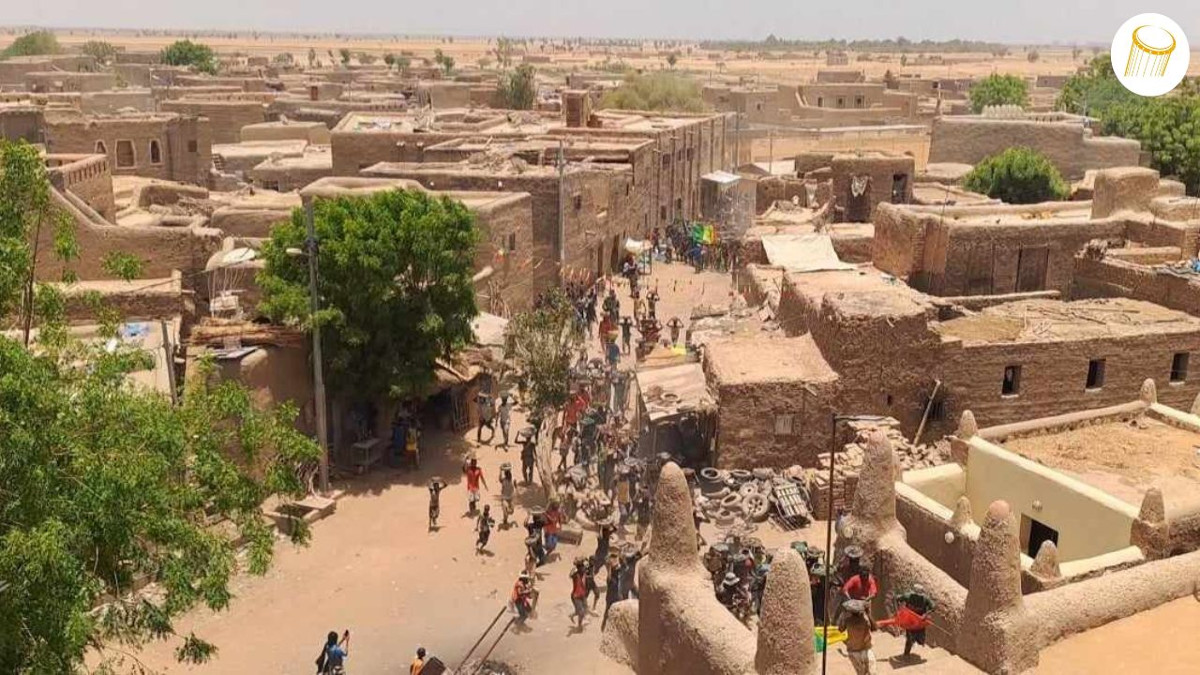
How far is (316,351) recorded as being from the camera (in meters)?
19.8

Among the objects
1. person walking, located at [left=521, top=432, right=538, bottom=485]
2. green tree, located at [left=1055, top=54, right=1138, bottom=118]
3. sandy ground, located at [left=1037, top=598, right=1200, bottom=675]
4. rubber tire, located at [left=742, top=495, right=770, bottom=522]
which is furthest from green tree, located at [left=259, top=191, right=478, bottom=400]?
green tree, located at [left=1055, top=54, right=1138, bottom=118]

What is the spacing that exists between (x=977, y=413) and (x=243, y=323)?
44.6ft

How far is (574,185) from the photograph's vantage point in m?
32.1

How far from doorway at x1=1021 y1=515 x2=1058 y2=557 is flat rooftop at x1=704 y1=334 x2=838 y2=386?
4.66 meters

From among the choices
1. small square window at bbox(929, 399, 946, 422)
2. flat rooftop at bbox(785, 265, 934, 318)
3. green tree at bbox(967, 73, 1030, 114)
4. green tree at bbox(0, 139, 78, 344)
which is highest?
green tree at bbox(0, 139, 78, 344)

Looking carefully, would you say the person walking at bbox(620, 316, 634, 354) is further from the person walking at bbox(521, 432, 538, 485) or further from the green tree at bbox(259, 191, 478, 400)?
the person walking at bbox(521, 432, 538, 485)

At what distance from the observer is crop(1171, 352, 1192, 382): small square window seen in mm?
21391

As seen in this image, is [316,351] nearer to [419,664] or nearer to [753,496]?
[419,664]

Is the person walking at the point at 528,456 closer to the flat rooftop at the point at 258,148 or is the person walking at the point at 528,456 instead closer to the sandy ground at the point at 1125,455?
the sandy ground at the point at 1125,455

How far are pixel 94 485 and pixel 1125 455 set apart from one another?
45.1ft

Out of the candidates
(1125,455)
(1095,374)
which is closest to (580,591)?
(1125,455)

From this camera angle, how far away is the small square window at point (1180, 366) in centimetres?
2139

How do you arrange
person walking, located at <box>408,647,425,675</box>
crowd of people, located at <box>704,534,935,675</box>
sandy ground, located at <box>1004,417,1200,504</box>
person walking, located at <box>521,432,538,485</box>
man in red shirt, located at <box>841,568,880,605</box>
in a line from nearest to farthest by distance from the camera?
crowd of people, located at <box>704,534,935,675</box> < man in red shirt, located at <box>841,568,880,605</box> < person walking, located at <box>408,647,425,675</box> < sandy ground, located at <box>1004,417,1200,504</box> < person walking, located at <box>521,432,538,485</box>

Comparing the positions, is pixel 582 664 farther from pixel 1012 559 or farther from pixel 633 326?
pixel 633 326
